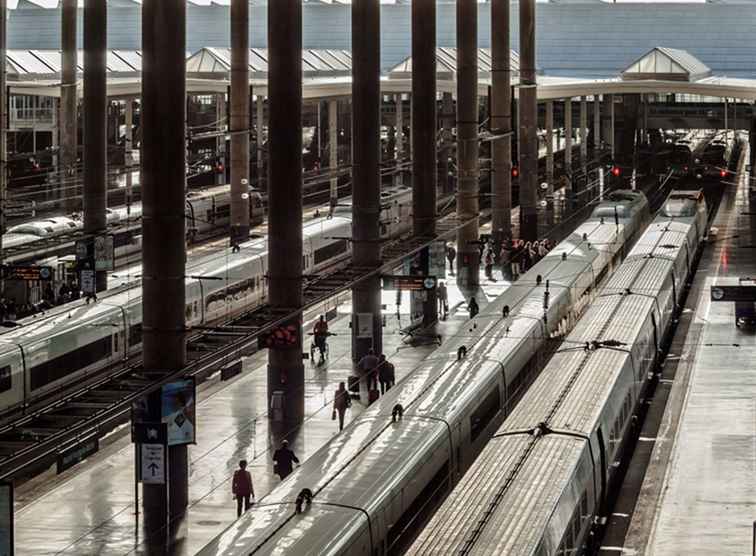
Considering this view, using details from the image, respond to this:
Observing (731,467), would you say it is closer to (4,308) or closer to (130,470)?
(130,470)

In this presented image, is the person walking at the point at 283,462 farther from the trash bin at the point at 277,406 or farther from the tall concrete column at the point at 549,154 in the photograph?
the tall concrete column at the point at 549,154

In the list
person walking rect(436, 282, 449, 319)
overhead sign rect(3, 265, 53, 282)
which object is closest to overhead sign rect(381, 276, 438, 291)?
overhead sign rect(3, 265, 53, 282)

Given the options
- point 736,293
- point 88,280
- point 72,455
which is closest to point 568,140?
point 88,280

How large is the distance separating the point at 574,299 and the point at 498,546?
26935 mm

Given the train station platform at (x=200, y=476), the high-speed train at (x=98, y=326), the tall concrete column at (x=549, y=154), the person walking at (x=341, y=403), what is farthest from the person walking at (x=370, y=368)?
the tall concrete column at (x=549, y=154)

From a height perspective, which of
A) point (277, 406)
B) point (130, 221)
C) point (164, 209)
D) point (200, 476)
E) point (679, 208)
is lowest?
point (200, 476)

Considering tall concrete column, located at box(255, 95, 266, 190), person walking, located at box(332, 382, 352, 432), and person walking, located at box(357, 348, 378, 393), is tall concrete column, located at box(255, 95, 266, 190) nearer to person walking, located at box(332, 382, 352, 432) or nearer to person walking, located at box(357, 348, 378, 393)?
person walking, located at box(357, 348, 378, 393)

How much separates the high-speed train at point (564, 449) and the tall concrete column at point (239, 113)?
2918 cm

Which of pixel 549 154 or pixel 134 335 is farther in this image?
pixel 549 154

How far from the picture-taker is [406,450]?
23.5 m

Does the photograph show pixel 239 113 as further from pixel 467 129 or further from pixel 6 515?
pixel 6 515

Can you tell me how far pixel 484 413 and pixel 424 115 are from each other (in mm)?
22294

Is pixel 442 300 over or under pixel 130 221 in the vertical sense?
under

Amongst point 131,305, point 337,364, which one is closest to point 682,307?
point 337,364
